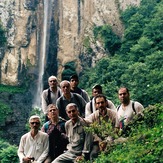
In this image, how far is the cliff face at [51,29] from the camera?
29500 mm

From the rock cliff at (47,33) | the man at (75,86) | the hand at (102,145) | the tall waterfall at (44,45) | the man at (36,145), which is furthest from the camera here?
the rock cliff at (47,33)

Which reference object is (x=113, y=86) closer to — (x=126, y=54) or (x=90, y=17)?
(x=126, y=54)

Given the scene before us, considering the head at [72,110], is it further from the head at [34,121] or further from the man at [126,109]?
the man at [126,109]

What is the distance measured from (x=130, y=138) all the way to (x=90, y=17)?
86.4ft

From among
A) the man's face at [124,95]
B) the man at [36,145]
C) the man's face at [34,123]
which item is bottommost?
the man at [36,145]

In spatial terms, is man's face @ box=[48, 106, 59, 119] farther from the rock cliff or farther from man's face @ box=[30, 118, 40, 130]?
the rock cliff

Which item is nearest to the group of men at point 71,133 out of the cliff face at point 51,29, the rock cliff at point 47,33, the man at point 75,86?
the man at point 75,86

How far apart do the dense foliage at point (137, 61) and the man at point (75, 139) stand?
621 inches

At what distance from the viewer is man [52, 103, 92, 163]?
5.64 metres

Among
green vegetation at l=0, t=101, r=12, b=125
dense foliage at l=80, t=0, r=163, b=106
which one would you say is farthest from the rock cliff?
green vegetation at l=0, t=101, r=12, b=125

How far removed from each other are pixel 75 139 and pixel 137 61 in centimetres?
2089

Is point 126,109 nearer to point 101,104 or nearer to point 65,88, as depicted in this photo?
point 101,104

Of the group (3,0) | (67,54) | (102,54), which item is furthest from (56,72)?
(3,0)

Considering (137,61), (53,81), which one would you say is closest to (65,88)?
(53,81)
